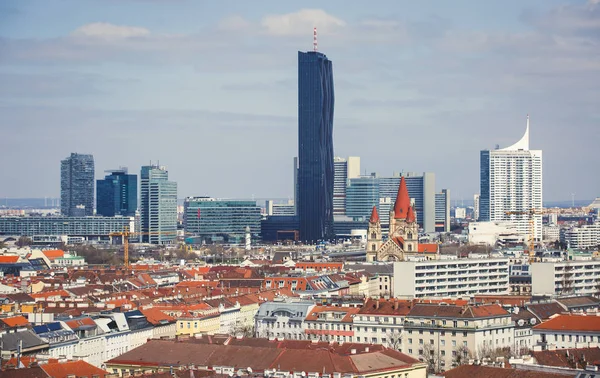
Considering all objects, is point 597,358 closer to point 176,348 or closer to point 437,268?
point 176,348

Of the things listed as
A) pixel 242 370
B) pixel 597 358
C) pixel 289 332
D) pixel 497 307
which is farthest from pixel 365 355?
pixel 289 332

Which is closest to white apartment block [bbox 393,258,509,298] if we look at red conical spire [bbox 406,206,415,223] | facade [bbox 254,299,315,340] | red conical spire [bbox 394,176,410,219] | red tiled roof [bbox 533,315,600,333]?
facade [bbox 254,299,315,340]

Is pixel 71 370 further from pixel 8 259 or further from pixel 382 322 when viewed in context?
pixel 8 259

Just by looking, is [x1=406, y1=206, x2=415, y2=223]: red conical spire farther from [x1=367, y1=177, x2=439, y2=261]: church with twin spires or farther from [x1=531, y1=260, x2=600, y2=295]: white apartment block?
[x1=531, y1=260, x2=600, y2=295]: white apartment block

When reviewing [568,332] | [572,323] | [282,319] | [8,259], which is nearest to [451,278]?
[282,319]

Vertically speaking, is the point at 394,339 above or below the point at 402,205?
below
